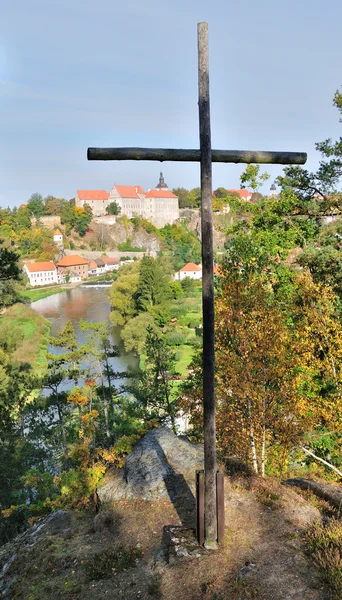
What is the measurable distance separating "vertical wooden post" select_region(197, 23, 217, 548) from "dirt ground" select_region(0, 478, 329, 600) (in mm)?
545

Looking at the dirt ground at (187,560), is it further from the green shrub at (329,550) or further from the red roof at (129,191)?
the red roof at (129,191)

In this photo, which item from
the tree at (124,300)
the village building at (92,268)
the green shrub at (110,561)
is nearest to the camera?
the green shrub at (110,561)

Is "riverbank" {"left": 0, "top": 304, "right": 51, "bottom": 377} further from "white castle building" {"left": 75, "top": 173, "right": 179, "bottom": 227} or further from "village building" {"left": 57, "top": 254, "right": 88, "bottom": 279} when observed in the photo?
"white castle building" {"left": 75, "top": 173, "right": 179, "bottom": 227}

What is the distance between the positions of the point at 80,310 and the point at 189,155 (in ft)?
180

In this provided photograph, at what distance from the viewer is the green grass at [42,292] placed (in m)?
69.9

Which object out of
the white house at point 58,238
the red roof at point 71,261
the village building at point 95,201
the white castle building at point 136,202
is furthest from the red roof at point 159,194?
the red roof at point 71,261

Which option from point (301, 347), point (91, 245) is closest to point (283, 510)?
point (301, 347)

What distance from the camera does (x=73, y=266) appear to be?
287 ft

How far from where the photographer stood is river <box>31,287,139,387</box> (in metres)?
37.9

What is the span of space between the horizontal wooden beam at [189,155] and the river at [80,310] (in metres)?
30.5

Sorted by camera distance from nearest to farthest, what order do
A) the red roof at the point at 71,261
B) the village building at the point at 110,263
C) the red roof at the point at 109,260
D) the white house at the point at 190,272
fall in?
the white house at the point at 190,272 → the red roof at the point at 71,261 → the village building at the point at 110,263 → the red roof at the point at 109,260

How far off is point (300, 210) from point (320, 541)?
9.55m

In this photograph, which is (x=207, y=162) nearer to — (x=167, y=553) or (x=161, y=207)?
(x=167, y=553)

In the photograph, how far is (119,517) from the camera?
7039 mm
